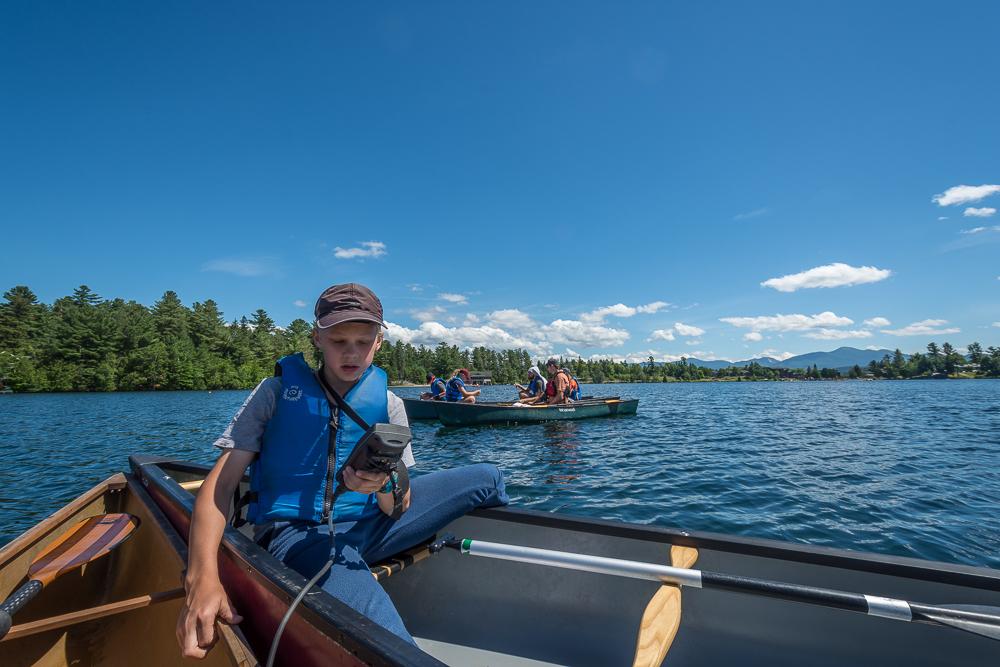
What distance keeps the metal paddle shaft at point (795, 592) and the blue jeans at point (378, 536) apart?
33 centimetres

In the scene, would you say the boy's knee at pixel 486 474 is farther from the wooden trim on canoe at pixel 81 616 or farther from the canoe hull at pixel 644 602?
the wooden trim on canoe at pixel 81 616

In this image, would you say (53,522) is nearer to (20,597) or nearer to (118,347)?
(20,597)

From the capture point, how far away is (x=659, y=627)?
233cm

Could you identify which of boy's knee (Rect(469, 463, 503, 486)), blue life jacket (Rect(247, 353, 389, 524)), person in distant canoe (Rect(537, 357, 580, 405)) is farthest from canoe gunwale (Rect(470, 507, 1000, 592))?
person in distant canoe (Rect(537, 357, 580, 405))

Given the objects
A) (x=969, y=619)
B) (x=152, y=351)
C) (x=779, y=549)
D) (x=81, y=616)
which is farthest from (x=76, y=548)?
(x=152, y=351)

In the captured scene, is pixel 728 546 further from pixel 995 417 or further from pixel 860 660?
pixel 995 417

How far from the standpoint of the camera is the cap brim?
6.13ft

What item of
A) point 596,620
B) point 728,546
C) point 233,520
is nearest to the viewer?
point 233,520

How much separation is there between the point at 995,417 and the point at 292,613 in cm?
2941

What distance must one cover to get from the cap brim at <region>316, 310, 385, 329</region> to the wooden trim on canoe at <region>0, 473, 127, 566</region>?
9.30 feet

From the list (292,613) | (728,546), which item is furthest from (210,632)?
(728,546)

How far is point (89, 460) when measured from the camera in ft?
38.9

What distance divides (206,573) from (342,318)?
3.35ft

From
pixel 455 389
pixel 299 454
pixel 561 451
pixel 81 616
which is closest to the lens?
pixel 81 616
